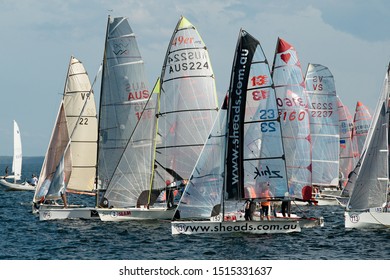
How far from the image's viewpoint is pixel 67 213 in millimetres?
44656

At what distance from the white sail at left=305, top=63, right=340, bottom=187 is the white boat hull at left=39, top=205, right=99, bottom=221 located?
2184cm

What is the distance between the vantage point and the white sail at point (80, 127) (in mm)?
52750

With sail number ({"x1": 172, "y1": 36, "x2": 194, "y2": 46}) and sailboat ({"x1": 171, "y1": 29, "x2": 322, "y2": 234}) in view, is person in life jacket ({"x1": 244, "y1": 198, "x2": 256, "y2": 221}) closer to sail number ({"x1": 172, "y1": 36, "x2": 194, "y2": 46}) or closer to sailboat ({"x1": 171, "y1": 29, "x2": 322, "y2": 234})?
sailboat ({"x1": 171, "y1": 29, "x2": 322, "y2": 234})

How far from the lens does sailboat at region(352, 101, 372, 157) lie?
74.2 meters

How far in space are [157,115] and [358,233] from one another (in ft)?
39.1

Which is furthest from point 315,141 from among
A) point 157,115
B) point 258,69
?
point 258,69

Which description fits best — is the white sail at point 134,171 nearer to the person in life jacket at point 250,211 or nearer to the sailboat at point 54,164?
the sailboat at point 54,164

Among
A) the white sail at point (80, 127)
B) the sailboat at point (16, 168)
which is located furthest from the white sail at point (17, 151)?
the white sail at point (80, 127)

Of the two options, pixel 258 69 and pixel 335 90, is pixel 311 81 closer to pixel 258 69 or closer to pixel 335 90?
pixel 335 90

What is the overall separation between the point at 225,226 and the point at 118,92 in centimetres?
1501

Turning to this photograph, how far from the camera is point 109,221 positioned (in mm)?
43281

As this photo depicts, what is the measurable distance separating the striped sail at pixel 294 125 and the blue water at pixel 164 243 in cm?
310

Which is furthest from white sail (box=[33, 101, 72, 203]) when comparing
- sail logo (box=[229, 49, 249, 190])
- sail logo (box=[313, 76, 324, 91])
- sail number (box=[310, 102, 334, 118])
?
sail logo (box=[313, 76, 324, 91])

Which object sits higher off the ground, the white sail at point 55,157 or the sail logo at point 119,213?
the white sail at point 55,157
